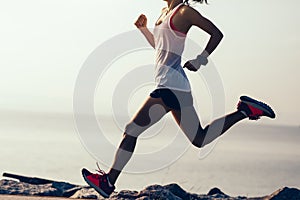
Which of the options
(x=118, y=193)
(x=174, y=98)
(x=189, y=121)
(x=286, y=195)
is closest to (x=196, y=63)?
(x=174, y=98)

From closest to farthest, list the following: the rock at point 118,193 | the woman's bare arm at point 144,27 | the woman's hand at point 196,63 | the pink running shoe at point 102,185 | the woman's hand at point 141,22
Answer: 1. the woman's hand at point 196,63
2. the pink running shoe at point 102,185
3. the woman's bare arm at point 144,27
4. the woman's hand at point 141,22
5. the rock at point 118,193

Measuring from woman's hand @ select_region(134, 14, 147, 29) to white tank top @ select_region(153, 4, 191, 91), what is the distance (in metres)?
0.60

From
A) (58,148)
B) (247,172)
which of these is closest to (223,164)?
(247,172)

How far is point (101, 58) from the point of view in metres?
7.94

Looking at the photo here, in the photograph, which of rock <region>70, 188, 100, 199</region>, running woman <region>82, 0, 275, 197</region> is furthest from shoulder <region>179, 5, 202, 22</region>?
rock <region>70, 188, 100, 199</region>

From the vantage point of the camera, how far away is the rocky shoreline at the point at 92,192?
861cm

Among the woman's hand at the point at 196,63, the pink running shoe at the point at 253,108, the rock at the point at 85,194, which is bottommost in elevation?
the rock at the point at 85,194

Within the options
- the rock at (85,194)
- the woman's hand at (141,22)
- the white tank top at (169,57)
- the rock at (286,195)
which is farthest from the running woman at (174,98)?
the rock at (286,195)

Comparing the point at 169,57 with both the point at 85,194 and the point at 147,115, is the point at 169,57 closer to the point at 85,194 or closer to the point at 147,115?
the point at 147,115

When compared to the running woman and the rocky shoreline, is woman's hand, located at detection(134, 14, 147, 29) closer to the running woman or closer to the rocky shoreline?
the running woman

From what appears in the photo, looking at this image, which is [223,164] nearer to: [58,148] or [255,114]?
[58,148]

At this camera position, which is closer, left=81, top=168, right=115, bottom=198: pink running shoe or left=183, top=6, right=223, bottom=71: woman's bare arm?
left=183, top=6, right=223, bottom=71: woman's bare arm

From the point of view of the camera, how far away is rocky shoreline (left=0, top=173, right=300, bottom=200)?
8.61 m

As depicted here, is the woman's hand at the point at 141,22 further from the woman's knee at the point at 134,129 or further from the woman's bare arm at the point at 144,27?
the woman's knee at the point at 134,129
